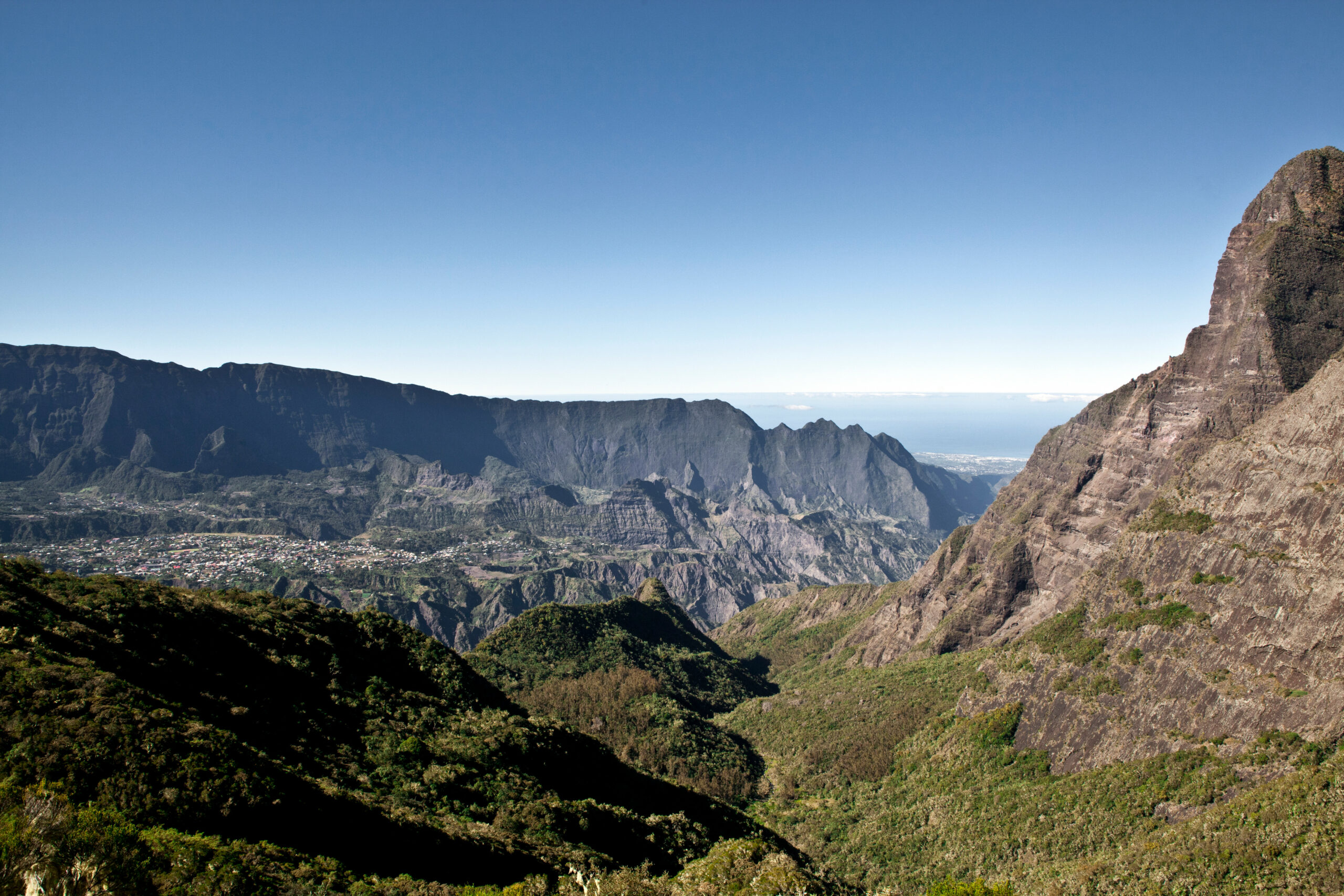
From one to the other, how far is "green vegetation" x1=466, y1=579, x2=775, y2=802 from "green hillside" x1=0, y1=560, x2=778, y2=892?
1242 inches

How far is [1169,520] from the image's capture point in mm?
83562

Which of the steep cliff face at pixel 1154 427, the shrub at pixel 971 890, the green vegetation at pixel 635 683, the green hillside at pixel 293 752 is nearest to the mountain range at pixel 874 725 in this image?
the green hillside at pixel 293 752

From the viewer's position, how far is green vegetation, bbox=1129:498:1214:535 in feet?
255

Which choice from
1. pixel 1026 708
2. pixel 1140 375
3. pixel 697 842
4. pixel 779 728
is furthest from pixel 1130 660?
pixel 1140 375

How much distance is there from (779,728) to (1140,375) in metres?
102

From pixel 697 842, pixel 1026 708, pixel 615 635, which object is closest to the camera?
pixel 697 842

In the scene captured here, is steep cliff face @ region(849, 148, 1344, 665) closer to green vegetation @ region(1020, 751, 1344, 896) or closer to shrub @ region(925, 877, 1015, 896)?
green vegetation @ region(1020, 751, 1344, 896)

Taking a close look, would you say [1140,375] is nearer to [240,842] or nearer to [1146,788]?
[1146,788]

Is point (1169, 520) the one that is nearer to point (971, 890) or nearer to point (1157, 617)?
point (1157, 617)

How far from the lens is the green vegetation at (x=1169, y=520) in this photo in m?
77.6

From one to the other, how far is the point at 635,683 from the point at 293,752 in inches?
3436

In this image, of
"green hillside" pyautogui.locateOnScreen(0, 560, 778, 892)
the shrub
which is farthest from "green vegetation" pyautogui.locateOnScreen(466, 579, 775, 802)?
the shrub

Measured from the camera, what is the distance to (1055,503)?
412ft

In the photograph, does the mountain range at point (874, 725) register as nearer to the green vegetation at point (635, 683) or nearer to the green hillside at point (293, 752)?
the green hillside at point (293, 752)
